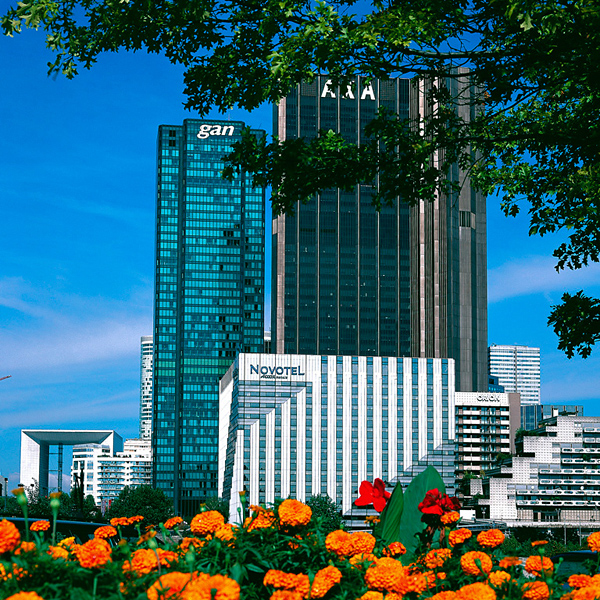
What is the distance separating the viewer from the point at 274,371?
486 ft

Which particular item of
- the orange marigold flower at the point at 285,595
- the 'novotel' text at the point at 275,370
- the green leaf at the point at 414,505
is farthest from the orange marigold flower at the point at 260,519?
the 'novotel' text at the point at 275,370

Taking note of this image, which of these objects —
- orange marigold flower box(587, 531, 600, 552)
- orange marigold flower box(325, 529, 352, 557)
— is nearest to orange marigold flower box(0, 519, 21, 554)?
orange marigold flower box(325, 529, 352, 557)

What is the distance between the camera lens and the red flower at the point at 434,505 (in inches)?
235

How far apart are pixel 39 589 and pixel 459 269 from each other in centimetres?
18379

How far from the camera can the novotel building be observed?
145375 mm

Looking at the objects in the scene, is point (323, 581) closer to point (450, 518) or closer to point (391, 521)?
point (450, 518)

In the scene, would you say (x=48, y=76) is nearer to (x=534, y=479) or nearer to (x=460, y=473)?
(x=534, y=479)

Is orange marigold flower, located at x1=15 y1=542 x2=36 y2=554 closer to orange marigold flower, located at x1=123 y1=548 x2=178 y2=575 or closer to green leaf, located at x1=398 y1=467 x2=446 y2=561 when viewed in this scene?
orange marigold flower, located at x1=123 y1=548 x2=178 y2=575

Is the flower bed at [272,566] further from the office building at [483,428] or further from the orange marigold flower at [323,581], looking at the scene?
the office building at [483,428]

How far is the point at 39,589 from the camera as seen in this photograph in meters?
3.87

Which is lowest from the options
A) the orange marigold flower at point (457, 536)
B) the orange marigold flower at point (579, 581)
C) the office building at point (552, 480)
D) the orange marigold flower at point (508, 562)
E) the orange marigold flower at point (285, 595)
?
the office building at point (552, 480)

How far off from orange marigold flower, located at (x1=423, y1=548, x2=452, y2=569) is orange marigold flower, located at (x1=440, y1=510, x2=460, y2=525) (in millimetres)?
307

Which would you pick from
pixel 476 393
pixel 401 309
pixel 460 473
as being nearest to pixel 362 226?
pixel 401 309

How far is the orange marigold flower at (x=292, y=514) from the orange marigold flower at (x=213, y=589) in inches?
47.4
